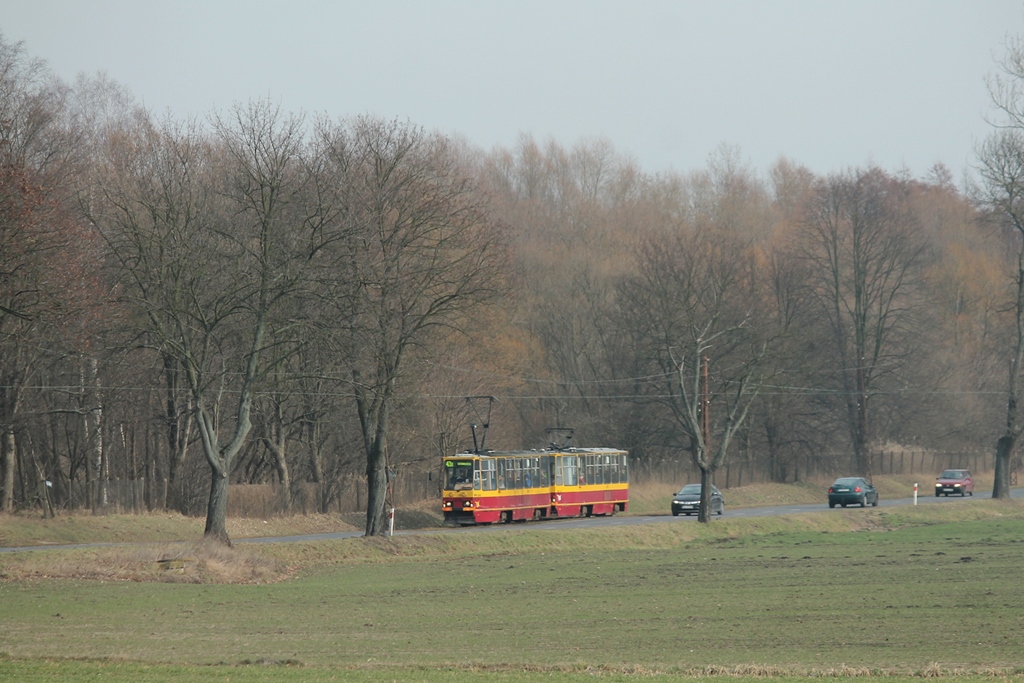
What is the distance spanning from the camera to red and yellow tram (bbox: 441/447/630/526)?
48562mm

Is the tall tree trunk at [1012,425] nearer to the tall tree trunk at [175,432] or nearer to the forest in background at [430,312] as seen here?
the forest in background at [430,312]

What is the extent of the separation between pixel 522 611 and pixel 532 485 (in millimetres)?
26923

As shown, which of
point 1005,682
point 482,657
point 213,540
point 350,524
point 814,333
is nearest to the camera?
point 1005,682

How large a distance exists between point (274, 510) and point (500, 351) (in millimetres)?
20625

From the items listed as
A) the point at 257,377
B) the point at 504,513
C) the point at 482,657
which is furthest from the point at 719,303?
the point at 482,657

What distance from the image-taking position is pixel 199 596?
27.7m

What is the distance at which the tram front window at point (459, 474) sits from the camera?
4834cm

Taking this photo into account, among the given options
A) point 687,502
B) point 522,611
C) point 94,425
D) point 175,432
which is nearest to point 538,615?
→ point 522,611

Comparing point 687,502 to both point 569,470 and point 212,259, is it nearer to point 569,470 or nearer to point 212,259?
point 569,470

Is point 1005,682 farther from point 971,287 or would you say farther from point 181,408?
point 971,287

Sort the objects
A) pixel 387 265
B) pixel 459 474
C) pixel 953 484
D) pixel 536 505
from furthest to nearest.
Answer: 1. pixel 953 484
2. pixel 536 505
3. pixel 459 474
4. pixel 387 265

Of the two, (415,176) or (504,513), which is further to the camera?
(504,513)

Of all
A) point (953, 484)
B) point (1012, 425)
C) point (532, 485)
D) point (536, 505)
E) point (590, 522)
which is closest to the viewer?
point (590, 522)

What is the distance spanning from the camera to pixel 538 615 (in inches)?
936
